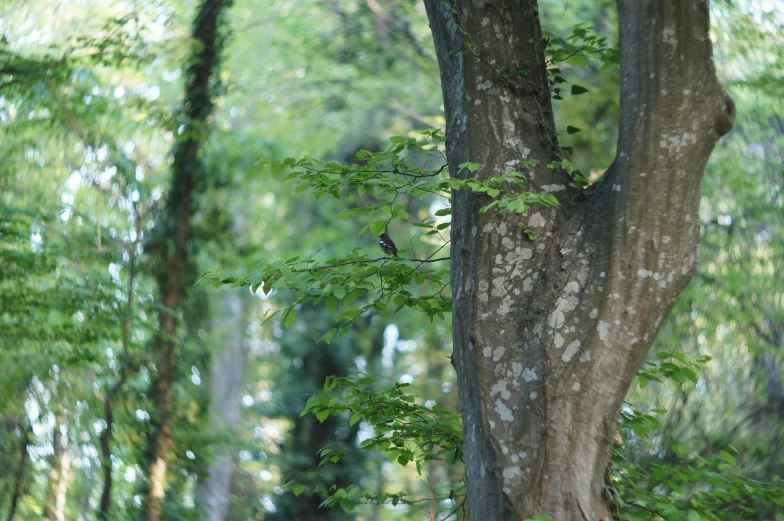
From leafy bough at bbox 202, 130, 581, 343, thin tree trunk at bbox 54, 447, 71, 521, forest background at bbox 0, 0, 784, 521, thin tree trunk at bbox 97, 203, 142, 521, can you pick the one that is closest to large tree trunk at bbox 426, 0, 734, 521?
leafy bough at bbox 202, 130, 581, 343

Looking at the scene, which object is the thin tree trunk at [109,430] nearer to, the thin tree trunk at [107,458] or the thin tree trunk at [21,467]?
the thin tree trunk at [107,458]

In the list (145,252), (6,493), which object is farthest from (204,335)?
(6,493)

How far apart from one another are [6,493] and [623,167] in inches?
207

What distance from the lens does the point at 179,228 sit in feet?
20.7

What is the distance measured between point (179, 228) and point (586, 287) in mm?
4899

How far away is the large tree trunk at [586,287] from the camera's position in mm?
2066

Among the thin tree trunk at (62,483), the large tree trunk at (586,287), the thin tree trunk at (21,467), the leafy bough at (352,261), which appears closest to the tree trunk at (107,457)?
the thin tree trunk at (62,483)

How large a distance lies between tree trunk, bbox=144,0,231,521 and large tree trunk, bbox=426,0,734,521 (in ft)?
13.9

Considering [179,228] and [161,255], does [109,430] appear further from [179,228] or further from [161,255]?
[179,228]

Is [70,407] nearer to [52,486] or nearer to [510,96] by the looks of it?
[52,486]

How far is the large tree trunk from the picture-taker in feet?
6.78

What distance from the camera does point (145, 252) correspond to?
20.2ft

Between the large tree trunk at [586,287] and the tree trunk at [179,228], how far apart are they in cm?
423

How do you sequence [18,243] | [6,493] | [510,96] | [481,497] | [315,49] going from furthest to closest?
[315,49], [6,493], [18,243], [510,96], [481,497]
